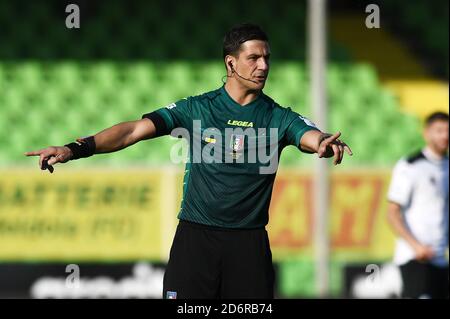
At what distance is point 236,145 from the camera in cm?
514

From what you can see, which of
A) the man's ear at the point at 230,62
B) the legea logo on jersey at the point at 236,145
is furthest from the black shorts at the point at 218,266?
the man's ear at the point at 230,62

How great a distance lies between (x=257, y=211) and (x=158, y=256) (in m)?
6.05

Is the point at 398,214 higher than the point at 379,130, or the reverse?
the point at 379,130

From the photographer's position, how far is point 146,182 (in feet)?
36.1

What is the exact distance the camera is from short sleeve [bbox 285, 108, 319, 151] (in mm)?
5109

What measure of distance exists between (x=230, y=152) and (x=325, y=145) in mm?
583

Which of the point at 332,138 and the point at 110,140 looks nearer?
the point at 332,138

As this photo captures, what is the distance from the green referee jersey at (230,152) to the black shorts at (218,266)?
6cm

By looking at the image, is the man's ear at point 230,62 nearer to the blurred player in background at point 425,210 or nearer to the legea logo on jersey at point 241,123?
the legea logo on jersey at point 241,123

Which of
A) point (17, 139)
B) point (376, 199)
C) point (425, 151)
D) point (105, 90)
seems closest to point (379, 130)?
point (376, 199)

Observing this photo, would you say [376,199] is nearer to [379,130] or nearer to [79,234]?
[379,130]

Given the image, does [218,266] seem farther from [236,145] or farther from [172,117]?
[172,117]

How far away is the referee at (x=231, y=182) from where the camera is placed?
511 centimetres

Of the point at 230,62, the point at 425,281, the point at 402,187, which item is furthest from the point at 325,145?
the point at 425,281
